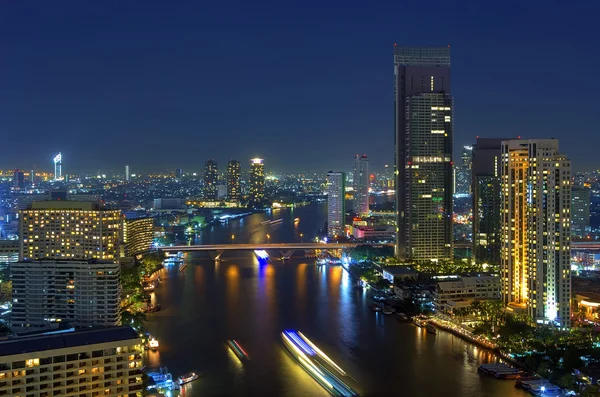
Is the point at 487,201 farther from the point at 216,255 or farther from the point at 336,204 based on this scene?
the point at 336,204

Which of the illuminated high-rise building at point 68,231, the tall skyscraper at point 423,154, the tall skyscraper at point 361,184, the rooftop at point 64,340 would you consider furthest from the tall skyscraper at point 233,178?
the rooftop at point 64,340

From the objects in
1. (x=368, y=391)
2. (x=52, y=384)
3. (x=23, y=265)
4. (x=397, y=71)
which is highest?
(x=397, y=71)

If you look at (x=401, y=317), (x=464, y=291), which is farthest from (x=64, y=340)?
(x=464, y=291)

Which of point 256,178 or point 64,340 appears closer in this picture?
point 64,340

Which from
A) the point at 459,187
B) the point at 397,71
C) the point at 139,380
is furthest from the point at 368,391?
the point at 459,187

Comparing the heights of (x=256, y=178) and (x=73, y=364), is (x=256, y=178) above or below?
above

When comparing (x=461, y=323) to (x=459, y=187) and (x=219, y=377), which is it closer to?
(x=219, y=377)

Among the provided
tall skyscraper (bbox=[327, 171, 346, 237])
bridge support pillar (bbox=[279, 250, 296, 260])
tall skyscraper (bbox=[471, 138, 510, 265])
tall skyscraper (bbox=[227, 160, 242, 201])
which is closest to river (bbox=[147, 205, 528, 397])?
bridge support pillar (bbox=[279, 250, 296, 260])
